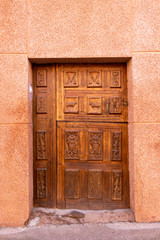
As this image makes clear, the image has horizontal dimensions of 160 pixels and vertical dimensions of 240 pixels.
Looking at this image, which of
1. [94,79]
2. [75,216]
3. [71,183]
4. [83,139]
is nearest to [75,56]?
[94,79]

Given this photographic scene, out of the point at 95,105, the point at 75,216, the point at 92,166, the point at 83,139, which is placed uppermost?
the point at 95,105

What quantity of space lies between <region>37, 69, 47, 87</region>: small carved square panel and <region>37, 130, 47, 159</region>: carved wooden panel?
3.18 feet

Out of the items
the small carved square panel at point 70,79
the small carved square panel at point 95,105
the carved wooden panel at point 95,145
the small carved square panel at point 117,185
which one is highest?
the small carved square panel at point 70,79

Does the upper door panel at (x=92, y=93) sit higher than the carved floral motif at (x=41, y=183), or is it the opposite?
the upper door panel at (x=92, y=93)

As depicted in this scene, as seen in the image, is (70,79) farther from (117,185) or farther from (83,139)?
(117,185)

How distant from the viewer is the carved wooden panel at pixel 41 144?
12.2 feet

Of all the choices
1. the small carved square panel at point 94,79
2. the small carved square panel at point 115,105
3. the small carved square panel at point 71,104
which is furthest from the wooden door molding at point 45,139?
the small carved square panel at point 115,105

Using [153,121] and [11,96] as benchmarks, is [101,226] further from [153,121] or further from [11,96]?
[11,96]

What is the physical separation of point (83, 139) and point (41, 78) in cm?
153

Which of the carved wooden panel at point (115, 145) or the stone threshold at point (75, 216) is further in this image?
the carved wooden panel at point (115, 145)

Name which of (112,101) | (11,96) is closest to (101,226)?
(112,101)

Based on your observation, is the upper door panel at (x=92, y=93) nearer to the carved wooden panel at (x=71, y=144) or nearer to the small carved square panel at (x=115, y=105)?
the small carved square panel at (x=115, y=105)

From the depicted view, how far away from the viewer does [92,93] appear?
147 inches

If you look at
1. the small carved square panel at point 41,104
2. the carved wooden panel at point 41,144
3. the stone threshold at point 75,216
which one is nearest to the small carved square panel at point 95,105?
the small carved square panel at point 41,104
